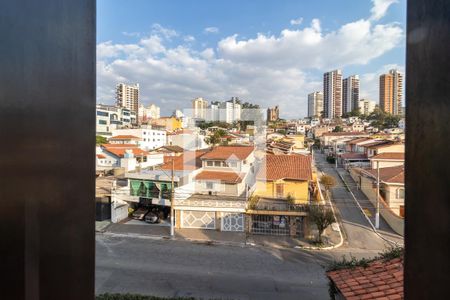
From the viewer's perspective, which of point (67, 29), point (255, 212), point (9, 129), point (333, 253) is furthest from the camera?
point (255, 212)

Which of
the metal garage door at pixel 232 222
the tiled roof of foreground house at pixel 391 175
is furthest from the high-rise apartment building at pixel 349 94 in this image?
Result: the metal garage door at pixel 232 222

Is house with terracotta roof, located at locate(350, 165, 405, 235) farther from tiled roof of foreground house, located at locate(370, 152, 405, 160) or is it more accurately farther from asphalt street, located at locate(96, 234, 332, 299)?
asphalt street, located at locate(96, 234, 332, 299)

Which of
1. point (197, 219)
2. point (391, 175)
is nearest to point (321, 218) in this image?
point (197, 219)

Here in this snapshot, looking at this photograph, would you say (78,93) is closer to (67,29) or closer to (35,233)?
(67,29)

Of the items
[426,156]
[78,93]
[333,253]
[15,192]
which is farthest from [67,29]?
[333,253]

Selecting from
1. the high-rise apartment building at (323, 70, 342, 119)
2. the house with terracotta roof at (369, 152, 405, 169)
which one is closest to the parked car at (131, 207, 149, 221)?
the house with terracotta roof at (369, 152, 405, 169)

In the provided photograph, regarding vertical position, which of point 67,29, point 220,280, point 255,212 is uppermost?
point 67,29
